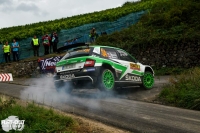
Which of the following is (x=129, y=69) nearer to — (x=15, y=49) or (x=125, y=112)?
(x=125, y=112)

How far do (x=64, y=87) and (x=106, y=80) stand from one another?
150cm

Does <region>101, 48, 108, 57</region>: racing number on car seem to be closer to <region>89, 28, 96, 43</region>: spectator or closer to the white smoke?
the white smoke

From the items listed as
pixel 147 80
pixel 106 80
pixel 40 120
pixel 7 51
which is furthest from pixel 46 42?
pixel 40 120

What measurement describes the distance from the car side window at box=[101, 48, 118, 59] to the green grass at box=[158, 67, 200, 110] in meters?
2.24

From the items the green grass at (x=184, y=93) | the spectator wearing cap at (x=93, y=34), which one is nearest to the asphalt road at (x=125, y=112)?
the green grass at (x=184, y=93)

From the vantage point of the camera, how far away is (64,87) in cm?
1002

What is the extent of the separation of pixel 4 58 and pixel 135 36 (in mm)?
10857

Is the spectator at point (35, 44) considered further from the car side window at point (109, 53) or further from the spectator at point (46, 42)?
the car side window at point (109, 53)

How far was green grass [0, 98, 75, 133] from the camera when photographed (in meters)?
5.46

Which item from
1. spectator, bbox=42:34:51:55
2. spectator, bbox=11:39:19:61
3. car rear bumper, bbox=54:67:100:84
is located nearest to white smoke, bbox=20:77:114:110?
car rear bumper, bbox=54:67:100:84

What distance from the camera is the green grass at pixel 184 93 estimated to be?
9.19 m

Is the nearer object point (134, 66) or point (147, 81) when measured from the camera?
point (134, 66)

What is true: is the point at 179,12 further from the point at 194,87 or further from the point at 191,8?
the point at 194,87

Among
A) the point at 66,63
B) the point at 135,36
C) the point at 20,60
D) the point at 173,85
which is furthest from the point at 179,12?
the point at 66,63
